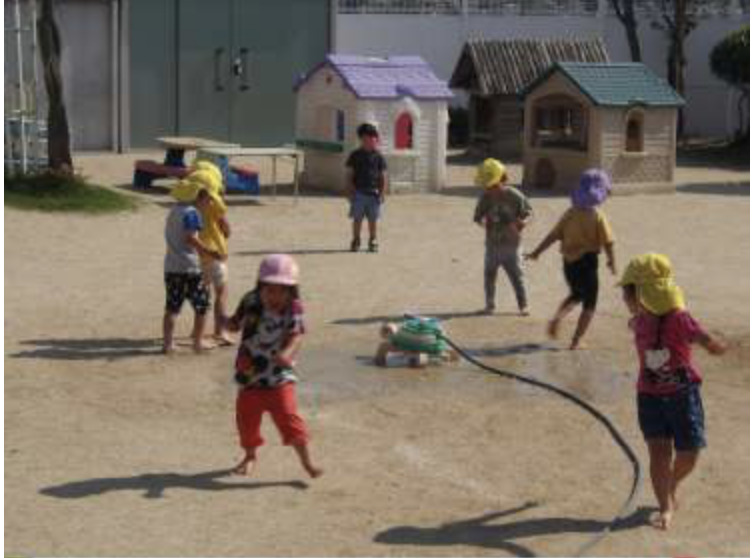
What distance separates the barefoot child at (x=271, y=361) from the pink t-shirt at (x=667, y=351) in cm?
165

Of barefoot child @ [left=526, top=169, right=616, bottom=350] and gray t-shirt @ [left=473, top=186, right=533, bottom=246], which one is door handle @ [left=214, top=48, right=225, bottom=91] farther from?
barefoot child @ [left=526, top=169, right=616, bottom=350]

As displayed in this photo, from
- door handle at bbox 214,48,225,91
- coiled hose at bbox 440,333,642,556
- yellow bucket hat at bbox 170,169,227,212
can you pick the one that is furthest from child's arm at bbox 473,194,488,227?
door handle at bbox 214,48,225,91

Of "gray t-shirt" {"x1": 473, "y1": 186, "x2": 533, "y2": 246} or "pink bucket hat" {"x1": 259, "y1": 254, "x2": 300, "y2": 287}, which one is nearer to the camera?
"pink bucket hat" {"x1": 259, "y1": 254, "x2": 300, "y2": 287}

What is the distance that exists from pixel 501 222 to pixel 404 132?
9.31 m

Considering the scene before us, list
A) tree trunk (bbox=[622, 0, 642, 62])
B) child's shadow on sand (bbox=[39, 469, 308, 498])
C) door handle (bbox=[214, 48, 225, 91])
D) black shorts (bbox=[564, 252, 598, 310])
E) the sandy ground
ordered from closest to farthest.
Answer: the sandy ground → child's shadow on sand (bbox=[39, 469, 308, 498]) → black shorts (bbox=[564, 252, 598, 310]) → door handle (bbox=[214, 48, 225, 91]) → tree trunk (bbox=[622, 0, 642, 62])

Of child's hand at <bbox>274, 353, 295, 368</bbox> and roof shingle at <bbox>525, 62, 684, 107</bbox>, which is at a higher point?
roof shingle at <bbox>525, 62, 684, 107</bbox>

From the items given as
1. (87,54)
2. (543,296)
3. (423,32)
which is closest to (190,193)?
(543,296)

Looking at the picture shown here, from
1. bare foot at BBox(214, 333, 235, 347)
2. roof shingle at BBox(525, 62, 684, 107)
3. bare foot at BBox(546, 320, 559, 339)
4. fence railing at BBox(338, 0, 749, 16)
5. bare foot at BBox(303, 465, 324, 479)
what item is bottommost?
bare foot at BBox(303, 465, 324, 479)

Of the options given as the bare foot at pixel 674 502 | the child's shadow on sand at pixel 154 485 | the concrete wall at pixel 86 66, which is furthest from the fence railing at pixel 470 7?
the bare foot at pixel 674 502

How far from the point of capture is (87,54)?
26469mm

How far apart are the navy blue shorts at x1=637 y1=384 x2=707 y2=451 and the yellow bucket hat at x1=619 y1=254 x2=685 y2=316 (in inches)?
14.7

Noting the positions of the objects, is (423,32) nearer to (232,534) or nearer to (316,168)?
(316,168)

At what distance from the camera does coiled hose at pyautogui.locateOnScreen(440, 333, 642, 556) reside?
6.76 m

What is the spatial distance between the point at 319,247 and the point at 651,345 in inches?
360
